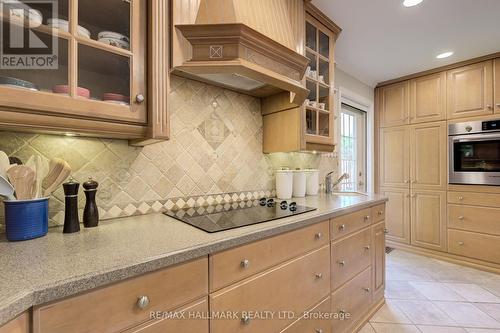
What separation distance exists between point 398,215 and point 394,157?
824mm

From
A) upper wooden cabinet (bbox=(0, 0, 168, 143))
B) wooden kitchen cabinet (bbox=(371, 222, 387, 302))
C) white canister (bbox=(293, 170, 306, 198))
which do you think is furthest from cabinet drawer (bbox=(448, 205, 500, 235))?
upper wooden cabinet (bbox=(0, 0, 168, 143))

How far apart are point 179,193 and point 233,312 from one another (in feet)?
2.40

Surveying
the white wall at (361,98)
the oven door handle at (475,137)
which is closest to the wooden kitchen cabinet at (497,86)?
the oven door handle at (475,137)

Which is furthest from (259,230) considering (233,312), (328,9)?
(328,9)

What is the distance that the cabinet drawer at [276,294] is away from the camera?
88cm

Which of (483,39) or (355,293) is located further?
(483,39)

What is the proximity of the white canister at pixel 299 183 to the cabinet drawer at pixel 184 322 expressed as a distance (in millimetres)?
1332

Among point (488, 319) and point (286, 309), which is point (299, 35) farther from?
point (488, 319)

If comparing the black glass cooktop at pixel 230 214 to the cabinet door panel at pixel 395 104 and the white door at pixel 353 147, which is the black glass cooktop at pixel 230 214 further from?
the cabinet door panel at pixel 395 104

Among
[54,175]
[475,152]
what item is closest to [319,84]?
[54,175]

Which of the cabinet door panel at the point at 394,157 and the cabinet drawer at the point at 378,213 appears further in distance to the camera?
the cabinet door panel at the point at 394,157

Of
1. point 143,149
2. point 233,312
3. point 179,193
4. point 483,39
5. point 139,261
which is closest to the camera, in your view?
point 139,261

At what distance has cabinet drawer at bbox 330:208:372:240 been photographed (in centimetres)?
142

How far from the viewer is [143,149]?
49.3 inches
